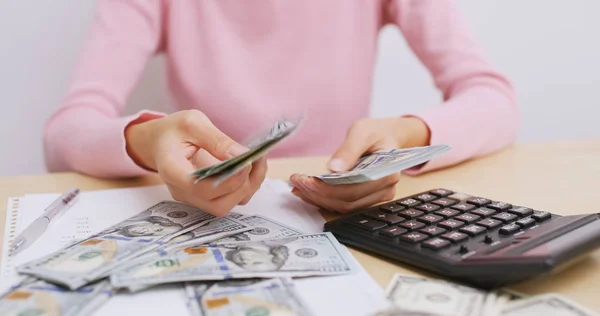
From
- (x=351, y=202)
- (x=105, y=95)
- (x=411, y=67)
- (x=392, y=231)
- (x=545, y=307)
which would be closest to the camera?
(x=545, y=307)

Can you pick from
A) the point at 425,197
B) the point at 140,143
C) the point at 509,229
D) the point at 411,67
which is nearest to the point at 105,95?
the point at 140,143

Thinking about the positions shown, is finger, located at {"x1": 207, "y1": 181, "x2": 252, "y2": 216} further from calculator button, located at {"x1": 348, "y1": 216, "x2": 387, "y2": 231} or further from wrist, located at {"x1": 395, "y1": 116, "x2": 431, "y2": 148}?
wrist, located at {"x1": 395, "y1": 116, "x2": 431, "y2": 148}

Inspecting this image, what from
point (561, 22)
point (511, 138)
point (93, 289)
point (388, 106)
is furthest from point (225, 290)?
point (561, 22)

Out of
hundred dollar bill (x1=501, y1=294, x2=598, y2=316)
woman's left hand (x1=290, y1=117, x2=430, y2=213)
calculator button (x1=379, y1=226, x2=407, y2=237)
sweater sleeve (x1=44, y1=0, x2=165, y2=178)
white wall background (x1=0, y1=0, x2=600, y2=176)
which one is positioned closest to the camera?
hundred dollar bill (x1=501, y1=294, x2=598, y2=316)

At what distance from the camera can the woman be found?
815mm

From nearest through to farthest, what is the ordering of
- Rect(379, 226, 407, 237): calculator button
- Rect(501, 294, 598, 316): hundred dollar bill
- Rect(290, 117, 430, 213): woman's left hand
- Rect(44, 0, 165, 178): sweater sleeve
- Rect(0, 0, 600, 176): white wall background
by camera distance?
1. Rect(501, 294, 598, 316): hundred dollar bill
2. Rect(379, 226, 407, 237): calculator button
3. Rect(290, 117, 430, 213): woman's left hand
4. Rect(44, 0, 165, 178): sweater sleeve
5. Rect(0, 0, 600, 176): white wall background

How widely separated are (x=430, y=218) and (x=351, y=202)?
0.33ft

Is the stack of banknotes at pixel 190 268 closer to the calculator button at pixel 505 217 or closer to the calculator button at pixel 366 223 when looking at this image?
the calculator button at pixel 366 223

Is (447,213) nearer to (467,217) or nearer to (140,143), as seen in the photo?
(467,217)

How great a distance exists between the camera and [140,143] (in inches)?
27.9

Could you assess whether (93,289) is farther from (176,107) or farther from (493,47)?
(493,47)

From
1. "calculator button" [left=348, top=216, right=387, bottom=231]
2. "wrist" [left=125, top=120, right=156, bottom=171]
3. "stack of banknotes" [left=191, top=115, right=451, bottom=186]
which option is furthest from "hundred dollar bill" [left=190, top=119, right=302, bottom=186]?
"wrist" [left=125, top=120, right=156, bottom=171]

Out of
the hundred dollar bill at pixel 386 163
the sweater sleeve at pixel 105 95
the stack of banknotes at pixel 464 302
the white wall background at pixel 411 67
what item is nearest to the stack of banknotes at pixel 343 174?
the hundred dollar bill at pixel 386 163

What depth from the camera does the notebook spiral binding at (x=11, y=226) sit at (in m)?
0.47
